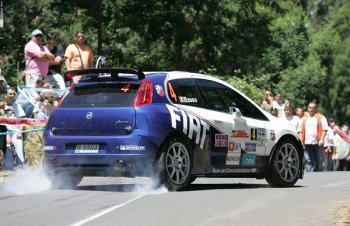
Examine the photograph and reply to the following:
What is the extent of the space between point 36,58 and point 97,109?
7.05 m

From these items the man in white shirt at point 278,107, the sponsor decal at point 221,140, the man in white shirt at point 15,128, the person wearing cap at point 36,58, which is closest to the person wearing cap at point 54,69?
the person wearing cap at point 36,58

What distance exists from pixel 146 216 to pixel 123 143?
2.94 meters

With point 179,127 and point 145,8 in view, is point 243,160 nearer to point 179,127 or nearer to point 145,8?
point 179,127

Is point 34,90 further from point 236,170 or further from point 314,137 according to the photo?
point 314,137

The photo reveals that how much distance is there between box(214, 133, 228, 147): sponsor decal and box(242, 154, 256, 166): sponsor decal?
1.62ft

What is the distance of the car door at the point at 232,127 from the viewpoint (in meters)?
15.5

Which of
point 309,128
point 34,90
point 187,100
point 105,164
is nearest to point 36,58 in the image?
point 34,90

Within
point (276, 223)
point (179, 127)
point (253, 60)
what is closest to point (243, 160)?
point (179, 127)

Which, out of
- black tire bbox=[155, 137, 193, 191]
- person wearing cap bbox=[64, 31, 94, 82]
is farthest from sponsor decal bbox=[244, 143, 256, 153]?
person wearing cap bbox=[64, 31, 94, 82]

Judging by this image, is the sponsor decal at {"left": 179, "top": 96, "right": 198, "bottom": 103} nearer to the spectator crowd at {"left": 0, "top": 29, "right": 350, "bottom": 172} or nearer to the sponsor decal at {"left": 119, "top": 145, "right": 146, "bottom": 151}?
→ the sponsor decal at {"left": 119, "top": 145, "right": 146, "bottom": 151}

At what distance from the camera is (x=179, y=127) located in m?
14.8

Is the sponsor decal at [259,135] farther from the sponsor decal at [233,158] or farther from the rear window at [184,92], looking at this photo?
the rear window at [184,92]

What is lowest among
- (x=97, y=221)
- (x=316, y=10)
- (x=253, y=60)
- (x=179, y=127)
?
(x=97, y=221)

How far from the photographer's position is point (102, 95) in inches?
591
